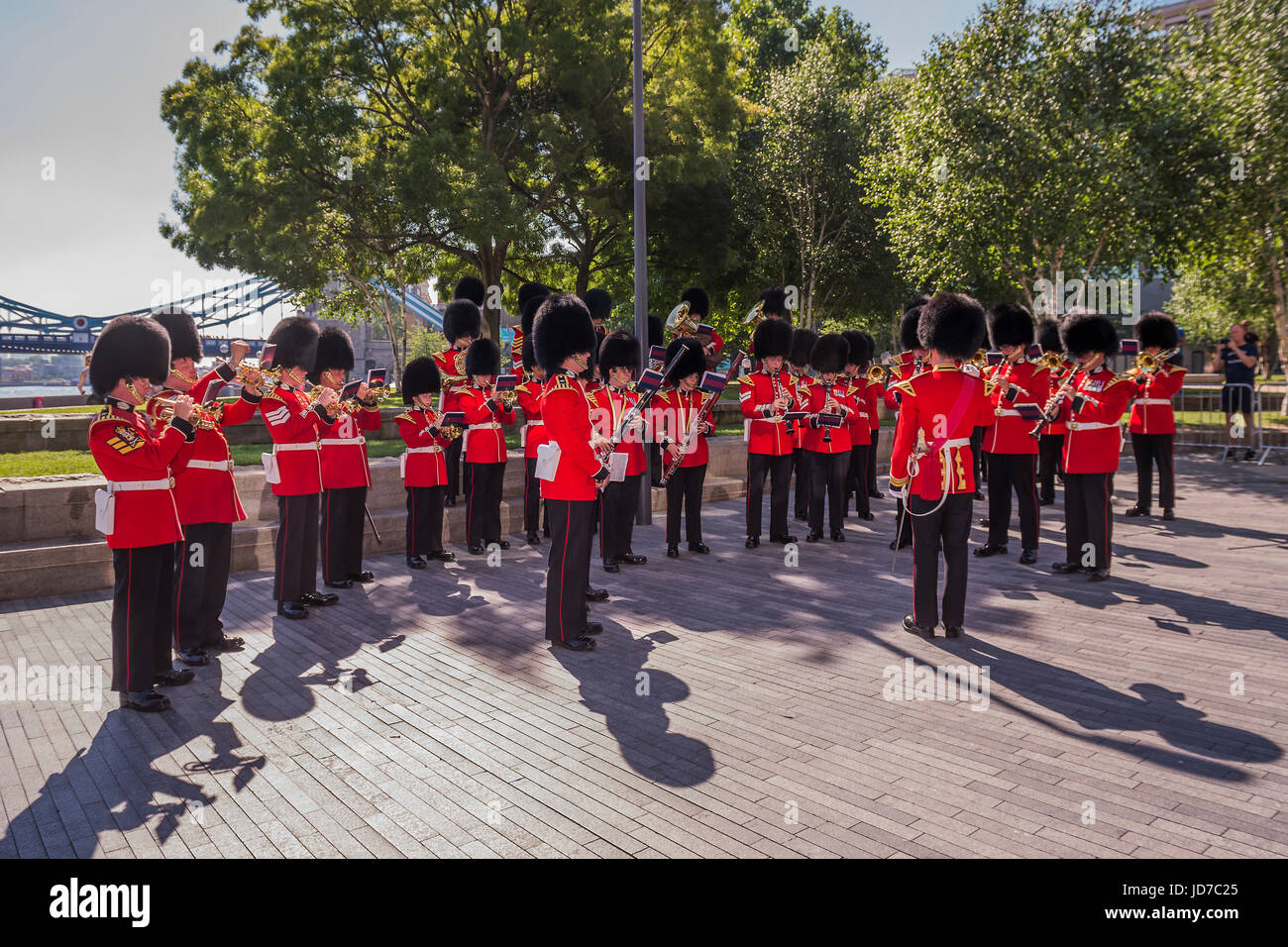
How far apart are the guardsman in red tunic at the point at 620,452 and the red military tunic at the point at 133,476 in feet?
11.3

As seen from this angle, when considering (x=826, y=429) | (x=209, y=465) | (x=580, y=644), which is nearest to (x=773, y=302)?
(x=826, y=429)

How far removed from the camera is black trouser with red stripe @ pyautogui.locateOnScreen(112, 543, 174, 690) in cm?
517

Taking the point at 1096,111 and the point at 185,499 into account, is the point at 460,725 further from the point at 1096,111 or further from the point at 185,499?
the point at 1096,111

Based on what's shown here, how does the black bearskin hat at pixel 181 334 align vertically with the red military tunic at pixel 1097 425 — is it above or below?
above

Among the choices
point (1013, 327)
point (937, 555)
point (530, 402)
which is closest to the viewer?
point (937, 555)

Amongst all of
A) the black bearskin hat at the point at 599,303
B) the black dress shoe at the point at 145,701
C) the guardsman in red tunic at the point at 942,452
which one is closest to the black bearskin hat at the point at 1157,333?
the guardsman in red tunic at the point at 942,452

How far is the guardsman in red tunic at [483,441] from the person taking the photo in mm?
9445

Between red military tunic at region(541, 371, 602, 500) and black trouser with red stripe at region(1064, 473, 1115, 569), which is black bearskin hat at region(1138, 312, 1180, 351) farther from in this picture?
red military tunic at region(541, 371, 602, 500)

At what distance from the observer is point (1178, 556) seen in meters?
9.06

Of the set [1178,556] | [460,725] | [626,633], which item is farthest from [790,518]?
[460,725]

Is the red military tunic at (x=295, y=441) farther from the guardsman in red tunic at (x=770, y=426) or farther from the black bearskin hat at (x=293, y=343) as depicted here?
the guardsman in red tunic at (x=770, y=426)

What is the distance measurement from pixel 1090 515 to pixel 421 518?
627 centimetres

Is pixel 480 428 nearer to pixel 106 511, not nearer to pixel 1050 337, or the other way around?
pixel 106 511

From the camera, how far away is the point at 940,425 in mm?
6492
